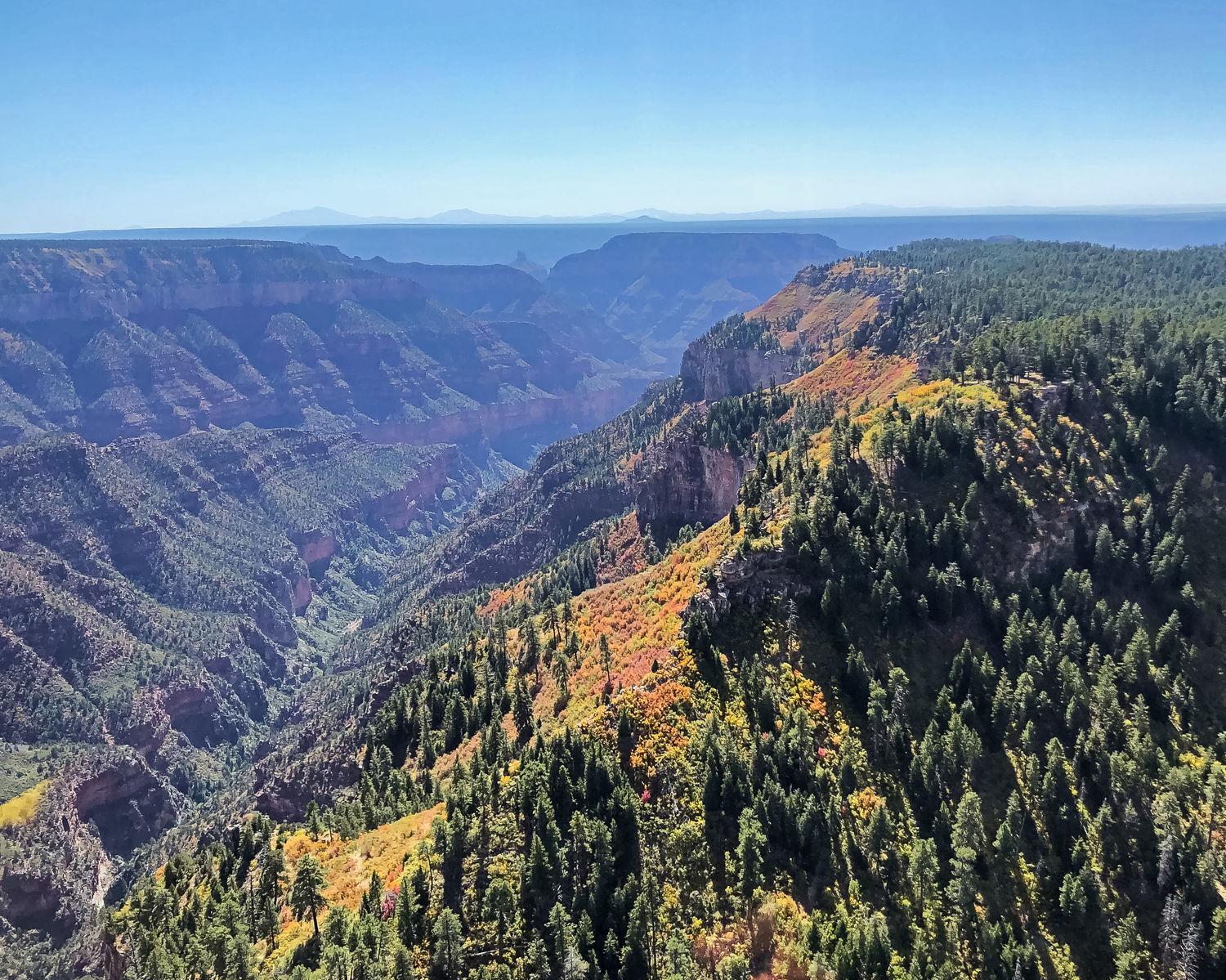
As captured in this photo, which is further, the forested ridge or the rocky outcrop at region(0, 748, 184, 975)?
the rocky outcrop at region(0, 748, 184, 975)

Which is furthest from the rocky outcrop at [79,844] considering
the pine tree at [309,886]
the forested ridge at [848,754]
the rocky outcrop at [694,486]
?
the rocky outcrop at [694,486]

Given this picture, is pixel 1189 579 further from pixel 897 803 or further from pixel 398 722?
pixel 398 722

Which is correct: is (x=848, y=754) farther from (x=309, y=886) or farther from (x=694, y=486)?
(x=694, y=486)

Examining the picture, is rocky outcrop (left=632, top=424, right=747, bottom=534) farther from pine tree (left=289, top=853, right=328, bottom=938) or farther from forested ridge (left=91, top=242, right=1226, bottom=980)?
pine tree (left=289, top=853, right=328, bottom=938)

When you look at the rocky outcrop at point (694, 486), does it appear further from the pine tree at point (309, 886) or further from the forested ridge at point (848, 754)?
the pine tree at point (309, 886)

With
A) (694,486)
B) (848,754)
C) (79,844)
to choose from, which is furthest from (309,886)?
(79,844)

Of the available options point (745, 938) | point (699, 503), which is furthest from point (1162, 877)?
point (699, 503)

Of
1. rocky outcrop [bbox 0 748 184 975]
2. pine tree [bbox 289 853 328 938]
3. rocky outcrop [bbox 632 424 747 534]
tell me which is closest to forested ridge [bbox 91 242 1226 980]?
pine tree [bbox 289 853 328 938]

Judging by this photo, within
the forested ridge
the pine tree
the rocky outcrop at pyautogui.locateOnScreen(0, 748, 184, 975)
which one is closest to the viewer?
the forested ridge
